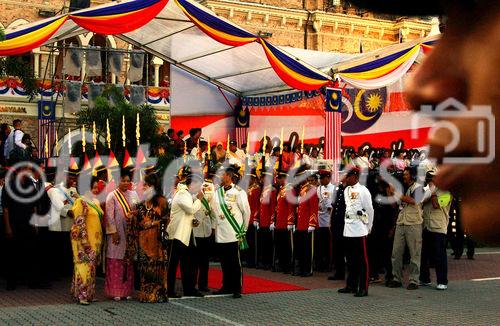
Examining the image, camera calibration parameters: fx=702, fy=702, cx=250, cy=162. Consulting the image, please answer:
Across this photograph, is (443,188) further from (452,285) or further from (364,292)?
(452,285)

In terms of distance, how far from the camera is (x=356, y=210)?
10.4m

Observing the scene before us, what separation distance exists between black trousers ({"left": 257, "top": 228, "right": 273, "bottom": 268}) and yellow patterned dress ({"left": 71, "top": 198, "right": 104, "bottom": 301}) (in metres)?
4.90

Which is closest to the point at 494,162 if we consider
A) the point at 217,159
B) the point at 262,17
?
the point at 217,159

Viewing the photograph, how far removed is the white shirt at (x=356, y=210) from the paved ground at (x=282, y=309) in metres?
0.97

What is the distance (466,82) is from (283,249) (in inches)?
512

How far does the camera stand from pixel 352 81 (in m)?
15.3

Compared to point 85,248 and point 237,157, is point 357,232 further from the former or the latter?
point 237,157

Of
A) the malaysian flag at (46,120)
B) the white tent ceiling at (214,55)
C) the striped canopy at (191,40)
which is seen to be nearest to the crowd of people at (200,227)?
the striped canopy at (191,40)

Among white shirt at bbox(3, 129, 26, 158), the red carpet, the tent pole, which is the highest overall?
the tent pole

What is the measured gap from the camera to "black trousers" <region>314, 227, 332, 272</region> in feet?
44.7

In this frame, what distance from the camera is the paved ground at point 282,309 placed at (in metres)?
8.36

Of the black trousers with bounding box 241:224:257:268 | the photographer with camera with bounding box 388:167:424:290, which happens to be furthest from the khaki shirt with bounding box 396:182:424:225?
the black trousers with bounding box 241:224:257:268

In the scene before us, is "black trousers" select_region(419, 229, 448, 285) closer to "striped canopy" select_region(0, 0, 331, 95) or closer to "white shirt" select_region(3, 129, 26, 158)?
"striped canopy" select_region(0, 0, 331, 95)

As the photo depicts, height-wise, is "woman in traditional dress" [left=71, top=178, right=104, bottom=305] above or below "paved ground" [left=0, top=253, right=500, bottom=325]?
above
